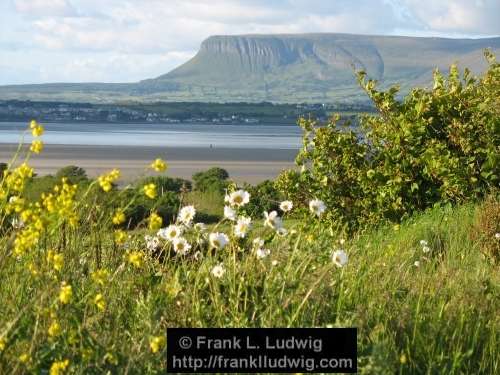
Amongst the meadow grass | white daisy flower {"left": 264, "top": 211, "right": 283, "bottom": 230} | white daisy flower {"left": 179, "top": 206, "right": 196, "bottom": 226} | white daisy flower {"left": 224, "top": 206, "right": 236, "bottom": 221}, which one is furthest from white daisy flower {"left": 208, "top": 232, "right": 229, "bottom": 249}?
white daisy flower {"left": 179, "top": 206, "right": 196, "bottom": 226}

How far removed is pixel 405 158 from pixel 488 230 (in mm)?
3287

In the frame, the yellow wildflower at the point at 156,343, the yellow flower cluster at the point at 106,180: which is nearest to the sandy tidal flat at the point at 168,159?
the yellow flower cluster at the point at 106,180

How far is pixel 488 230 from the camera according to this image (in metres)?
9.97

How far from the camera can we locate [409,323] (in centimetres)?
584

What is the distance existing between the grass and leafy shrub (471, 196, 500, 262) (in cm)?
264

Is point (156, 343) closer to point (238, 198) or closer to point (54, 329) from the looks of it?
point (54, 329)

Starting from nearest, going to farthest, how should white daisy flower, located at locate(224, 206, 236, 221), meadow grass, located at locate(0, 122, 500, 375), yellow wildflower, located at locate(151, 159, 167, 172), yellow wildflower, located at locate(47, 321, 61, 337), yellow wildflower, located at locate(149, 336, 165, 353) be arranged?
yellow wildflower, located at locate(149, 336, 165, 353), yellow wildflower, located at locate(47, 321, 61, 337), yellow wildflower, located at locate(151, 159, 167, 172), meadow grass, located at locate(0, 122, 500, 375), white daisy flower, located at locate(224, 206, 236, 221)

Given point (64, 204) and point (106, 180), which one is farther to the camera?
point (64, 204)

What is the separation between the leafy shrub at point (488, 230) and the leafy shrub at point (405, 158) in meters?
2.32

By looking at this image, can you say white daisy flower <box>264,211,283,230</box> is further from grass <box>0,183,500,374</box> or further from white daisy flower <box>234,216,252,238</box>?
grass <box>0,183,500,374</box>

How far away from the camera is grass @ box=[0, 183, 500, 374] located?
500 cm

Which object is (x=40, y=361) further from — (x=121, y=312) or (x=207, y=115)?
(x=207, y=115)

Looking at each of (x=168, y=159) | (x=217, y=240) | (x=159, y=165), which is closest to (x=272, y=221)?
(x=217, y=240)

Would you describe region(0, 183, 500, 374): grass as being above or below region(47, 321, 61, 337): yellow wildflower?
below
